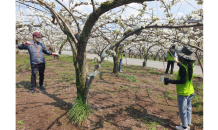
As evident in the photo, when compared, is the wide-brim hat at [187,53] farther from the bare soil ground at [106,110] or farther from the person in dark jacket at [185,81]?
the bare soil ground at [106,110]

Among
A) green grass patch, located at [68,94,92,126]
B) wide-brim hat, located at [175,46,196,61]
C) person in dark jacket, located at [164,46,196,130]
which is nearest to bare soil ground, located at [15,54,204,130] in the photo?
green grass patch, located at [68,94,92,126]

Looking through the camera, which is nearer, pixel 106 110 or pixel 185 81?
pixel 185 81

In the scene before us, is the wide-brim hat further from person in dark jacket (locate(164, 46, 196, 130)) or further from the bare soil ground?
the bare soil ground

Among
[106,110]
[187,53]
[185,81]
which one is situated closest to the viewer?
[185,81]

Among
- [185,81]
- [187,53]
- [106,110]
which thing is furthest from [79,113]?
[187,53]

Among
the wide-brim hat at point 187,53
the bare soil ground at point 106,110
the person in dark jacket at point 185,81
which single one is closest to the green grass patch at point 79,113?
the bare soil ground at point 106,110

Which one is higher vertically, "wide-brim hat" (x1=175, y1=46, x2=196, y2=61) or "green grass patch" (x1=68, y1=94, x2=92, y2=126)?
"wide-brim hat" (x1=175, y1=46, x2=196, y2=61)

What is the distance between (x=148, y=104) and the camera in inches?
140

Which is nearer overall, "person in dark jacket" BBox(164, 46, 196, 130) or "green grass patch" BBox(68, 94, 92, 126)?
"person in dark jacket" BBox(164, 46, 196, 130)

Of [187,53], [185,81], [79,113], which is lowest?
[79,113]

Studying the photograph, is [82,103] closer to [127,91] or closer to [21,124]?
[21,124]

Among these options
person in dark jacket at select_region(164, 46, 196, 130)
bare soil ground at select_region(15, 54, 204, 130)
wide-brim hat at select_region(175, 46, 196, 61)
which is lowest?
bare soil ground at select_region(15, 54, 204, 130)

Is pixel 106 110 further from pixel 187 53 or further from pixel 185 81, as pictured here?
pixel 187 53

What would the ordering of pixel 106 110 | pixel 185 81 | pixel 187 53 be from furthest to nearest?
pixel 106 110
pixel 187 53
pixel 185 81
